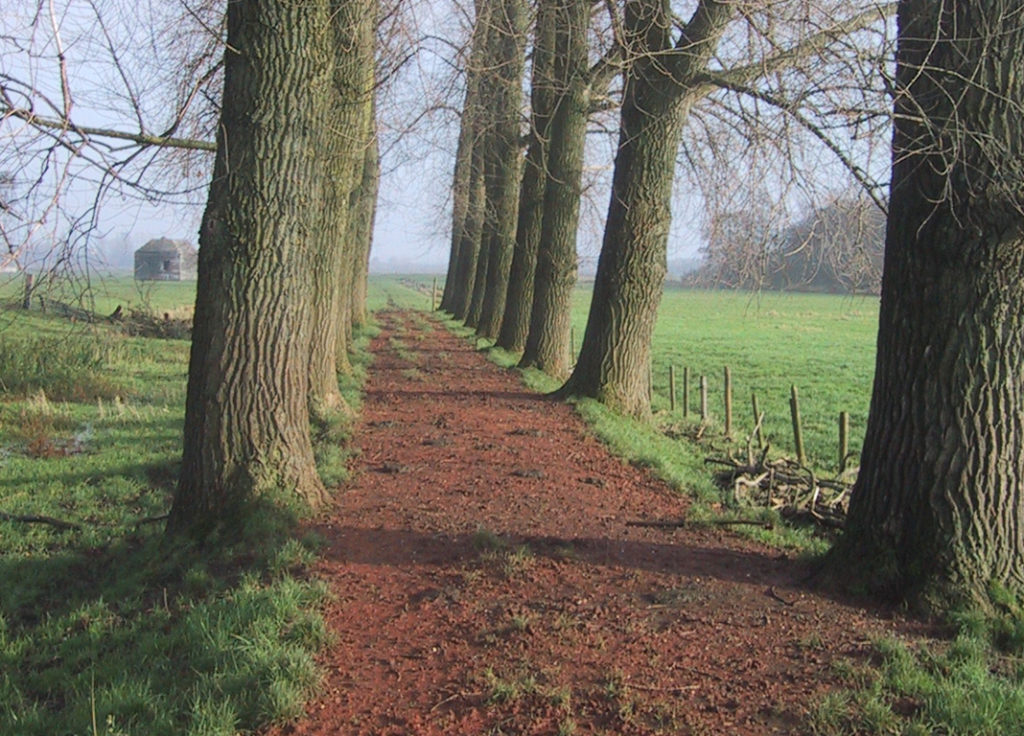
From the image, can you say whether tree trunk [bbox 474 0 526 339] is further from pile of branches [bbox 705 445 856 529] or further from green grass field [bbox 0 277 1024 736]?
pile of branches [bbox 705 445 856 529]

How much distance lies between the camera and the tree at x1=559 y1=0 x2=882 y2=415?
10.1m

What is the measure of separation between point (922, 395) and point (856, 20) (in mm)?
3338

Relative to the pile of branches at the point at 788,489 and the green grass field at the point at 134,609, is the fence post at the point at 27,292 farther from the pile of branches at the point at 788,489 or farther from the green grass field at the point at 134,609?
the pile of branches at the point at 788,489

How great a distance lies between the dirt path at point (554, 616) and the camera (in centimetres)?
401

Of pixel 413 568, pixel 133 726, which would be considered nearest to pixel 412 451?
pixel 413 568

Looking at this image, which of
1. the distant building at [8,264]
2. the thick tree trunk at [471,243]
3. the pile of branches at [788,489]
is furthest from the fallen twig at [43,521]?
the thick tree trunk at [471,243]

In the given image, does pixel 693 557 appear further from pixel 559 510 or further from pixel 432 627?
pixel 432 627

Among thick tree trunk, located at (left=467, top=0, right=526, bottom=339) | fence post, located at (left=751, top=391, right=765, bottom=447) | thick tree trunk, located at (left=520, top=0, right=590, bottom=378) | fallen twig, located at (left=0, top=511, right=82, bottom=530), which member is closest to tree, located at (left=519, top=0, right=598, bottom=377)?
thick tree trunk, located at (left=520, top=0, right=590, bottom=378)

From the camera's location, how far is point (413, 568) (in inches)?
226

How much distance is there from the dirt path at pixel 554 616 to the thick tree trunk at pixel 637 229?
330 centimetres

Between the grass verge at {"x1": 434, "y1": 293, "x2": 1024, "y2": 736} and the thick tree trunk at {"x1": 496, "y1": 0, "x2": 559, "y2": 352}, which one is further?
the thick tree trunk at {"x1": 496, "y1": 0, "x2": 559, "y2": 352}

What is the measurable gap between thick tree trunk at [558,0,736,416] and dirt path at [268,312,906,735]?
3299 mm

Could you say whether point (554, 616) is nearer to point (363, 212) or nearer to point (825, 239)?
point (825, 239)

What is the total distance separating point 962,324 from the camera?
16.0 feet
